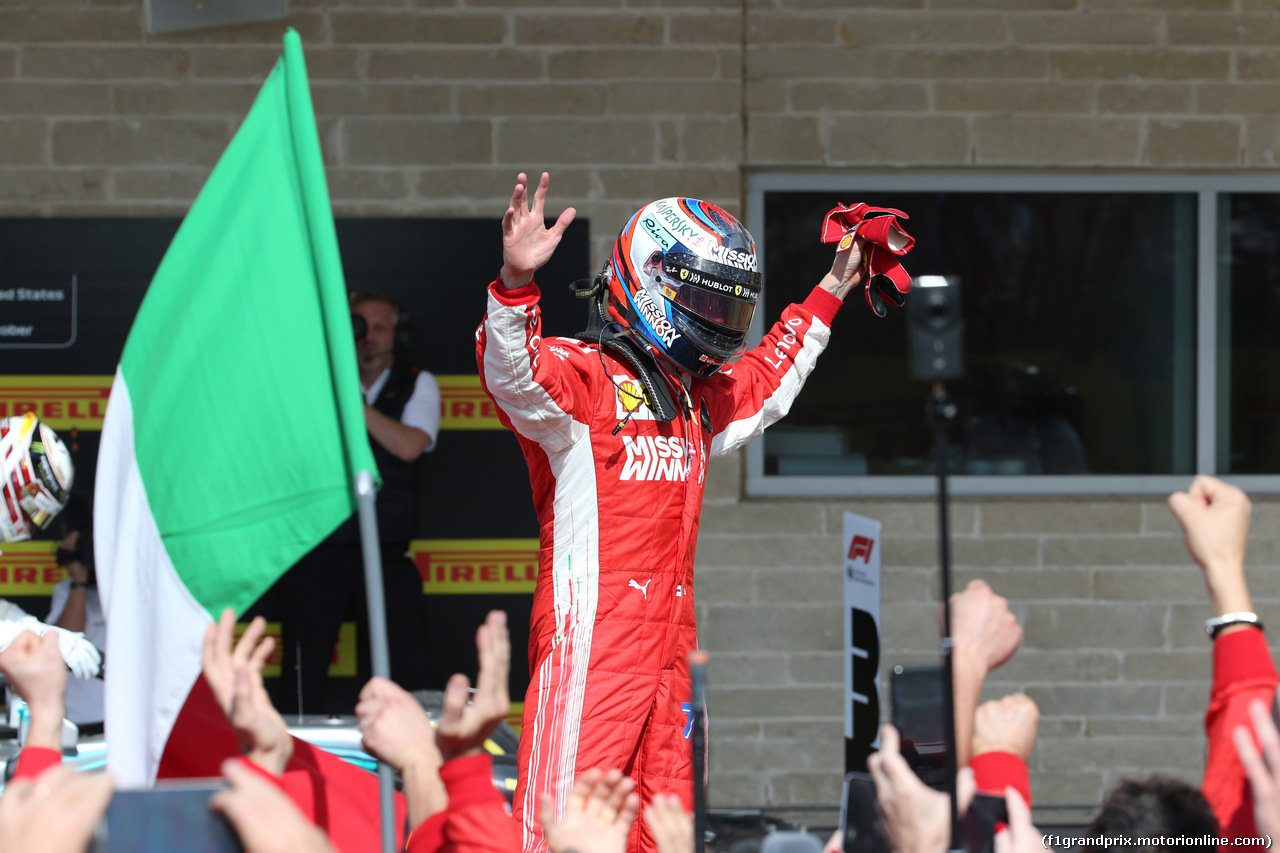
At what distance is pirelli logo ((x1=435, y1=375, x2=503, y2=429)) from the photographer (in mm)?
4871

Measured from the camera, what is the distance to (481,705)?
5.08ft

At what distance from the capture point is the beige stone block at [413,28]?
4812mm

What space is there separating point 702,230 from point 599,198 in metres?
2.05

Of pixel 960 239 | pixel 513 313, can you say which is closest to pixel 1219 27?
pixel 960 239

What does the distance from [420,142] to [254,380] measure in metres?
3.08

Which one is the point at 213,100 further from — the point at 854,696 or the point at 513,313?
the point at 854,696

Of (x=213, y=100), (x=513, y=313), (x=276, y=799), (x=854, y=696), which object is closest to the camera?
(x=276, y=799)

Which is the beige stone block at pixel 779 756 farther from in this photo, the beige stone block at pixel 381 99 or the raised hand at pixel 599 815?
the raised hand at pixel 599 815

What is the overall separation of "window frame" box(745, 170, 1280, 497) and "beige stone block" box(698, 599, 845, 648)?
474 mm

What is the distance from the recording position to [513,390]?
2.48 m

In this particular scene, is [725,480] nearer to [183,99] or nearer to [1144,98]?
[1144,98]

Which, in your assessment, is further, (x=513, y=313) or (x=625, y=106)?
(x=625, y=106)

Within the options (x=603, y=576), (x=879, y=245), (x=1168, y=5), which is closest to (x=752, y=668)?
(x=879, y=245)

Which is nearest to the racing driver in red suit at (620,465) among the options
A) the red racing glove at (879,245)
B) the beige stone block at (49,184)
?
the red racing glove at (879,245)
